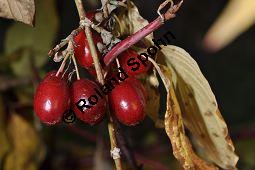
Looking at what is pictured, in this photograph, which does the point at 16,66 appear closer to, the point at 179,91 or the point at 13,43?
the point at 13,43

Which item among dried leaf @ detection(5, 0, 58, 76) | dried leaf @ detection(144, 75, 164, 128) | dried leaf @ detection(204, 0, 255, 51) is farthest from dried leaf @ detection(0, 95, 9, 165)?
dried leaf @ detection(204, 0, 255, 51)

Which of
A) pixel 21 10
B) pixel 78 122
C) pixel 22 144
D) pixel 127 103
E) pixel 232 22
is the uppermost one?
pixel 21 10

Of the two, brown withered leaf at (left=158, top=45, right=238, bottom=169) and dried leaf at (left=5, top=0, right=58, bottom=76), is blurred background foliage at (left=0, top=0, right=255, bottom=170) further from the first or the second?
brown withered leaf at (left=158, top=45, right=238, bottom=169)

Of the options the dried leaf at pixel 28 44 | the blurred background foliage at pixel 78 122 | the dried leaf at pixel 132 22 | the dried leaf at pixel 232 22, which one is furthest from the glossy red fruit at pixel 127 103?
the dried leaf at pixel 232 22

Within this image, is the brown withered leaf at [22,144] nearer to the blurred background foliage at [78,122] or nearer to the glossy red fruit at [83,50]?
the blurred background foliage at [78,122]

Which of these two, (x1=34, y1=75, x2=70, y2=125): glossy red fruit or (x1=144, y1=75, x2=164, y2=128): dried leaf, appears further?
(x1=144, y1=75, x2=164, y2=128): dried leaf

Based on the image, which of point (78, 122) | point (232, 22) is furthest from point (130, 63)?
point (232, 22)

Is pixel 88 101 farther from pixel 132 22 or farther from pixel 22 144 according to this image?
pixel 22 144
